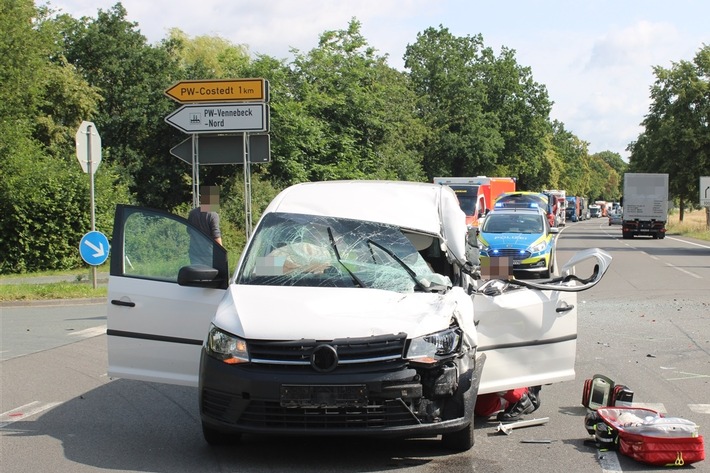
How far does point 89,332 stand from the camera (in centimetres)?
1286

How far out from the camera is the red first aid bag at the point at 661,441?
591 centimetres

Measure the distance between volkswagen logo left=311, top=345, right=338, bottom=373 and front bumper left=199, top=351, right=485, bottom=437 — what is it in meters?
0.04

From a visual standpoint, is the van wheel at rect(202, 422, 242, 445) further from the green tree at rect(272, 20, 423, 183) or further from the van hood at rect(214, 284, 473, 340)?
the green tree at rect(272, 20, 423, 183)

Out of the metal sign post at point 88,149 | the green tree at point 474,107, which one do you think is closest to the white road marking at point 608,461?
the metal sign post at point 88,149

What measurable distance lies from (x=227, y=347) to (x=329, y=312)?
0.68m

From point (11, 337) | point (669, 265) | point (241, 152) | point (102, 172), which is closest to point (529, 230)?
point (669, 265)

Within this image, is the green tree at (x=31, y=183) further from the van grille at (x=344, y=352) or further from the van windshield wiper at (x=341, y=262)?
the van grille at (x=344, y=352)

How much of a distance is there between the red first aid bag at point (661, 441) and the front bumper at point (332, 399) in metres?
1.23

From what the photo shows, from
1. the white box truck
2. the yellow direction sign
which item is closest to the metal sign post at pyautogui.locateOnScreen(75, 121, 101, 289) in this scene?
the yellow direction sign

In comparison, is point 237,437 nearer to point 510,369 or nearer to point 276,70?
point 510,369

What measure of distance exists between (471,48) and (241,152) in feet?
213

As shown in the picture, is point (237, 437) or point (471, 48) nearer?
point (237, 437)

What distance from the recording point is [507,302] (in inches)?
271

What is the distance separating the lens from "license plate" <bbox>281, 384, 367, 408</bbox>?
18.0 ft
